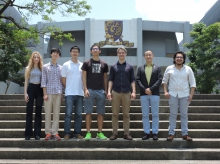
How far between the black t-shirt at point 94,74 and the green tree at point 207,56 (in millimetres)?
10014

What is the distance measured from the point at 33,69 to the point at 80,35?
87.7ft

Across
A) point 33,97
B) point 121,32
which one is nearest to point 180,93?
point 33,97

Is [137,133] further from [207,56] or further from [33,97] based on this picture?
[207,56]

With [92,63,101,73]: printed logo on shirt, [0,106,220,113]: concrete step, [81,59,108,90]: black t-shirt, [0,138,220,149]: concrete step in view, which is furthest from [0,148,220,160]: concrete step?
[0,106,220,113]: concrete step

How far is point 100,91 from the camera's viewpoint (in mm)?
4766

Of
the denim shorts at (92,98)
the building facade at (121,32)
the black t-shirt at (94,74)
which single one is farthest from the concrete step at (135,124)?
the building facade at (121,32)

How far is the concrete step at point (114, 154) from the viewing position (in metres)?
4.39

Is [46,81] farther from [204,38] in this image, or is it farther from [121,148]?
[204,38]

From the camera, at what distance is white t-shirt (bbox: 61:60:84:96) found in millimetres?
4773

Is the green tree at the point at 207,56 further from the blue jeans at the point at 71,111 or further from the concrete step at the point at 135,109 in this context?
the blue jeans at the point at 71,111

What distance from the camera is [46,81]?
480cm

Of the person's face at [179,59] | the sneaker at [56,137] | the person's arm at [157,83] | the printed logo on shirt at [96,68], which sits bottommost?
the sneaker at [56,137]

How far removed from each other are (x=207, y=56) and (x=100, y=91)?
10.7 meters

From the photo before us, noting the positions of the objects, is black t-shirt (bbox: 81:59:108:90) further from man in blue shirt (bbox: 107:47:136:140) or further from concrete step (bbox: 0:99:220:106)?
concrete step (bbox: 0:99:220:106)
